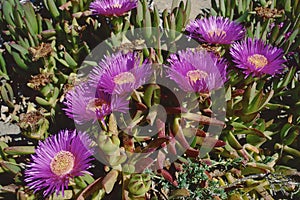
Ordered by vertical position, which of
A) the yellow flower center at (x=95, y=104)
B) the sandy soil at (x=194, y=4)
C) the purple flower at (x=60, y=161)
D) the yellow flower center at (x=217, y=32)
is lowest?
the purple flower at (x=60, y=161)

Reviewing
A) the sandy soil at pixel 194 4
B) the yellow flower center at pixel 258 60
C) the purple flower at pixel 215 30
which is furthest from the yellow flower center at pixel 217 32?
the sandy soil at pixel 194 4

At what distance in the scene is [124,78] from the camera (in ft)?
3.77

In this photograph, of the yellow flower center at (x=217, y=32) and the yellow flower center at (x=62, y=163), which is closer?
the yellow flower center at (x=62, y=163)

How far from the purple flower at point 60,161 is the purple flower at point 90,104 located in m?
0.05

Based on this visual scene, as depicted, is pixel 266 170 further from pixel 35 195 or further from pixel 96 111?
pixel 35 195

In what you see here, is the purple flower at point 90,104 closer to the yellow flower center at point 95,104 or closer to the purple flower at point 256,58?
the yellow flower center at point 95,104

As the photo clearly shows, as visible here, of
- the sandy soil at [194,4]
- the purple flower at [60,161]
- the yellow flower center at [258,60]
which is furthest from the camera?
the sandy soil at [194,4]

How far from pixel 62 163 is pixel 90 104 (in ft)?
0.55

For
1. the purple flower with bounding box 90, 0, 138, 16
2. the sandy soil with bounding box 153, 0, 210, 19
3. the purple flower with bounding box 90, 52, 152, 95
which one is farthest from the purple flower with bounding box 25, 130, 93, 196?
the sandy soil with bounding box 153, 0, 210, 19

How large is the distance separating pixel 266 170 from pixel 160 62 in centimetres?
39

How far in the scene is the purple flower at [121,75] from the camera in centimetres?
111

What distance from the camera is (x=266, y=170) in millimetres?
1205

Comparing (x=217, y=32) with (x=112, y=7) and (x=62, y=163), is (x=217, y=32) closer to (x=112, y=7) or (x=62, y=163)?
(x=112, y=7)

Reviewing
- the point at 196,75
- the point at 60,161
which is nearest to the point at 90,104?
the point at 60,161
